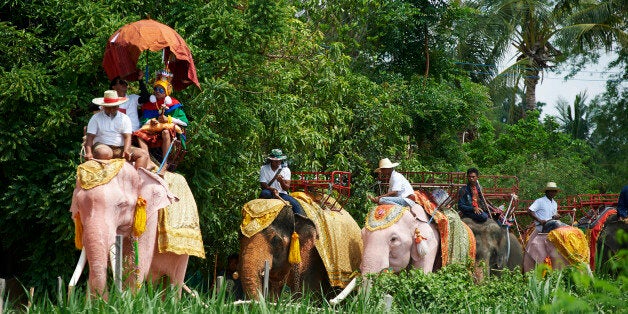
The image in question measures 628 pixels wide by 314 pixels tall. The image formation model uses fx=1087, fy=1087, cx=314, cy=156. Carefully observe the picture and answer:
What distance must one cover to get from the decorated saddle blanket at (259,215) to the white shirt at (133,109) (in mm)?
2455

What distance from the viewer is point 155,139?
9672mm

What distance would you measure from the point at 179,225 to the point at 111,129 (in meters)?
1.04

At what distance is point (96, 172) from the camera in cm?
870

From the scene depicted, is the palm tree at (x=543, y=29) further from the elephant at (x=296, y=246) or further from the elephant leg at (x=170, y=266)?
the elephant leg at (x=170, y=266)

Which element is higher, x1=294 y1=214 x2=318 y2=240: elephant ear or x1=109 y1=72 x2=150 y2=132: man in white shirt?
x1=109 y1=72 x2=150 y2=132: man in white shirt

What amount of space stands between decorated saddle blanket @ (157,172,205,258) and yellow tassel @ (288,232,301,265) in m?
2.70

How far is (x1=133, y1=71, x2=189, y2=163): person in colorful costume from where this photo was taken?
9.59 metres

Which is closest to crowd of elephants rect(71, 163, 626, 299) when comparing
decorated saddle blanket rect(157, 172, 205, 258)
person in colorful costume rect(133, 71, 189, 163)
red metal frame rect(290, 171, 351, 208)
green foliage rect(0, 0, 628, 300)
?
decorated saddle blanket rect(157, 172, 205, 258)

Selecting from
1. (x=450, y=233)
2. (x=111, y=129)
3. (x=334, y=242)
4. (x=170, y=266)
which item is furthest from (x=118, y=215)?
(x=450, y=233)

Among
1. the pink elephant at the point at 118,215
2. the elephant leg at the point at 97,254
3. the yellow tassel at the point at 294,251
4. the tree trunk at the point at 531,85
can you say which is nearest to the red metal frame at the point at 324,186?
the yellow tassel at the point at 294,251

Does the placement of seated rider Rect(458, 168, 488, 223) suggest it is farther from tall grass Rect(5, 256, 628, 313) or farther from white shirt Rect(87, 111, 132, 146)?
white shirt Rect(87, 111, 132, 146)

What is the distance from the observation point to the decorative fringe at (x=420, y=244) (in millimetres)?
12359

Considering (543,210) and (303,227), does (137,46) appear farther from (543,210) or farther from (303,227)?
(543,210)

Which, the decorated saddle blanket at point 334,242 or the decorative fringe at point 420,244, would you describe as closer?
the decorative fringe at point 420,244
